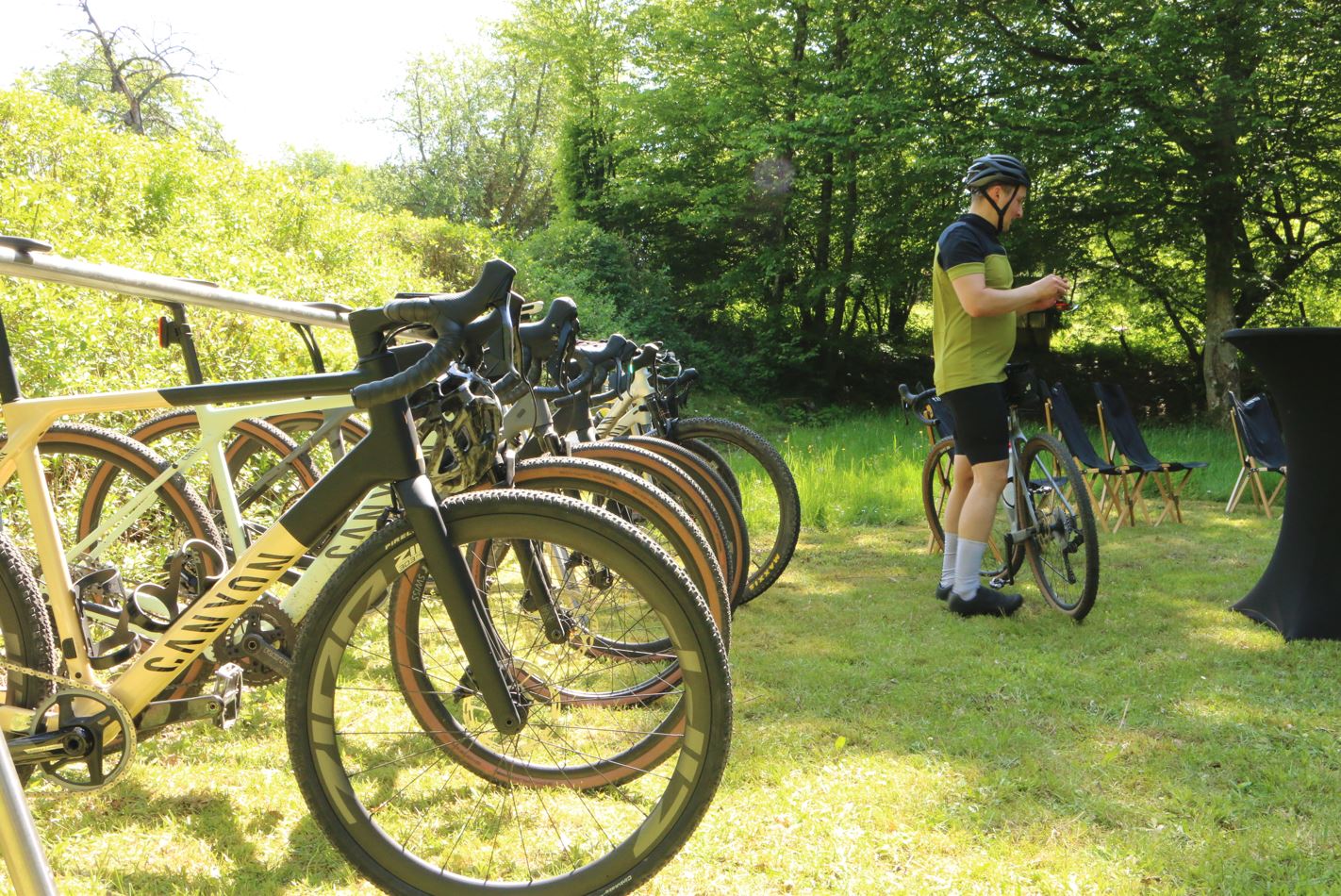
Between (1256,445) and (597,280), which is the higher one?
(597,280)

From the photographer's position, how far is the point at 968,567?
442 cm

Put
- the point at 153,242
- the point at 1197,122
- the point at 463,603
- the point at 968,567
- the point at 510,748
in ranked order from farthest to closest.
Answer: the point at 1197,122 < the point at 153,242 < the point at 968,567 < the point at 510,748 < the point at 463,603

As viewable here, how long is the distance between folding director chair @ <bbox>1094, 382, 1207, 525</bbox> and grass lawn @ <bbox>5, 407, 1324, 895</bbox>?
105 inches

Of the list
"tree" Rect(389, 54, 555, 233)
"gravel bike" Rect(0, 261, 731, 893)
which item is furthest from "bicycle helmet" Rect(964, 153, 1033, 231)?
"tree" Rect(389, 54, 555, 233)

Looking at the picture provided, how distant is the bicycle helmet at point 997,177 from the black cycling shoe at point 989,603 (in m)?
A: 1.67

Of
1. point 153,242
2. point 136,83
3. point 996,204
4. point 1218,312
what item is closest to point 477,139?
point 136,83

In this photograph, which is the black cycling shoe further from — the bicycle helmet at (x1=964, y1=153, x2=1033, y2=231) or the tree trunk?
the tree trunk

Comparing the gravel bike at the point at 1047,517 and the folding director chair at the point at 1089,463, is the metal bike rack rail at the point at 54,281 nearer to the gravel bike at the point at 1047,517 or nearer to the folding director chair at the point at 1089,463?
the gravel bike at the point at 1047,517

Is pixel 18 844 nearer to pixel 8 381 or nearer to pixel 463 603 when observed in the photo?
pixel 463 603

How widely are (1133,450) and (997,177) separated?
3.97m

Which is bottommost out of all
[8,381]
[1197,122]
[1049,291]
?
[8,381]

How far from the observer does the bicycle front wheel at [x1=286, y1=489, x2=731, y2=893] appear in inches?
72.5

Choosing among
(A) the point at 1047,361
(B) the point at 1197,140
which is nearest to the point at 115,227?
(B) the point at 1197,140

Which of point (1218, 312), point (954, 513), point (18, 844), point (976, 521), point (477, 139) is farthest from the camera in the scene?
point (477, 139)
